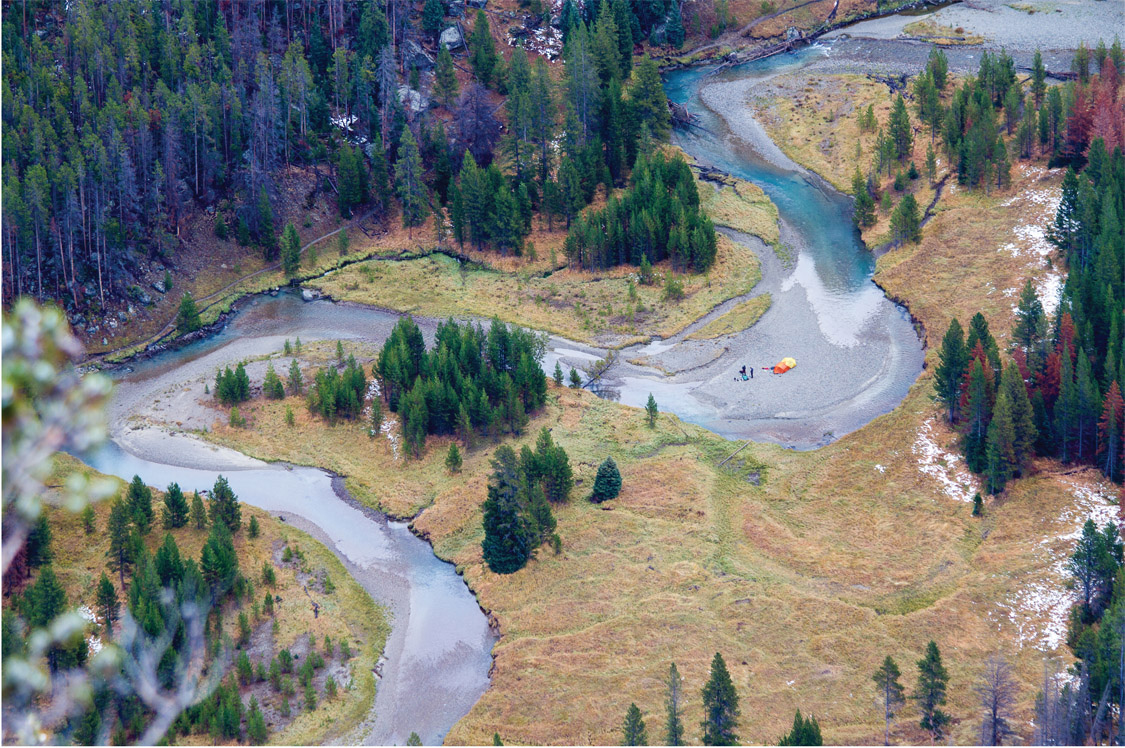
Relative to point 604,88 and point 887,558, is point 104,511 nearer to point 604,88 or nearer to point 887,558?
point 887,558

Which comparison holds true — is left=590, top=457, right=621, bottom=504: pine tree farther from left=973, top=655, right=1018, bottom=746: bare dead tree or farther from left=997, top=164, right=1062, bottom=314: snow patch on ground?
left=997, top=164, right=1062, bottom=314: snow patch on ground

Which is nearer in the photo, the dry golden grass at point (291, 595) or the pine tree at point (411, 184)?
the dry golden grass at point (291, 595)

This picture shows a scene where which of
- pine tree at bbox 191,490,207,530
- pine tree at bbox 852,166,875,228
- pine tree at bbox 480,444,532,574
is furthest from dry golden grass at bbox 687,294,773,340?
pine tree at bbox 191,490,207,530

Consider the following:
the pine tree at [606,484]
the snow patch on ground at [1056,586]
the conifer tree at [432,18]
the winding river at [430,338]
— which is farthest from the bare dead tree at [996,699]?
the conifer tree at [432,18]

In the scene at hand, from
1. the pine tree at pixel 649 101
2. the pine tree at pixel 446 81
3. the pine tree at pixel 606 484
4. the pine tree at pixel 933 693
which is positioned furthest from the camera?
the pine tree at pixel 446 81

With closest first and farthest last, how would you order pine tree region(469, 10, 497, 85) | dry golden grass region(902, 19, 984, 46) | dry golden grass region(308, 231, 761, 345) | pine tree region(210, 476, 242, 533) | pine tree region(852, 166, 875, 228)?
pine tree region(210, 476, 242, 533) < dry golden grass region(308, 231, 761, 345) < pine tree region(852, 166, 875, 228) < pine tree region(469, 10, 497, 85) < dry golden grass region(902, 19, 984, 46)

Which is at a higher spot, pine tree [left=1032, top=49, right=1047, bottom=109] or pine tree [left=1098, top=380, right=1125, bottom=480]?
pine tree [left=1032, top=49, right=1047, bottom=109]

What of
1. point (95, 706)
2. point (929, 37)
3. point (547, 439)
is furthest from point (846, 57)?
point (95, 706)

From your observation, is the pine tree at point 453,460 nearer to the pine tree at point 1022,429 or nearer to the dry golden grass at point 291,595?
the dry golden grass at point 291,595
